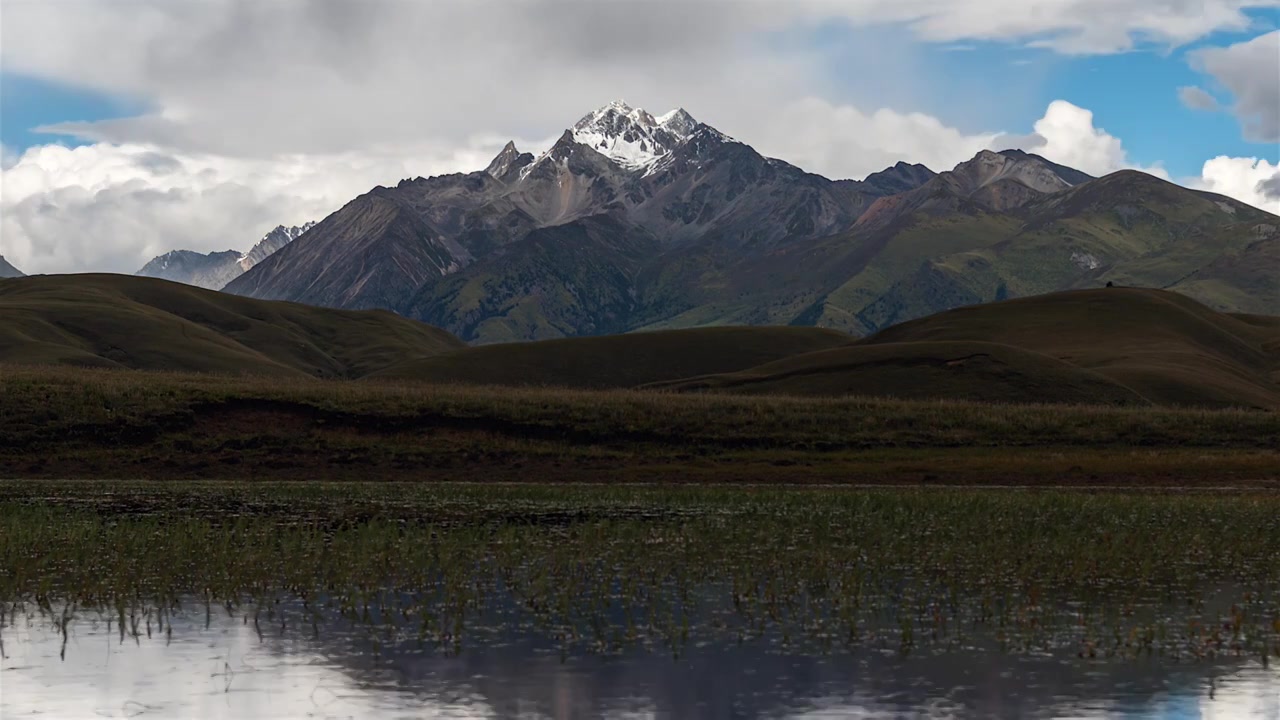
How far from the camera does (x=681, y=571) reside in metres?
40.2

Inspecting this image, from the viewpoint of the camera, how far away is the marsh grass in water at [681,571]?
3128cm

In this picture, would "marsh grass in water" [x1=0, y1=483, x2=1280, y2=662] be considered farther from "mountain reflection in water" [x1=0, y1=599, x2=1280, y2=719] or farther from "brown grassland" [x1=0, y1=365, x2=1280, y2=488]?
"brown grassland" [x1=0, y1=365, x2=1280, y2=488]

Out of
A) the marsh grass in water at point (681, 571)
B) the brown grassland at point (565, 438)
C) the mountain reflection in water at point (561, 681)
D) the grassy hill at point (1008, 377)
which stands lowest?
the mountain reflection in water at point (561, 681)

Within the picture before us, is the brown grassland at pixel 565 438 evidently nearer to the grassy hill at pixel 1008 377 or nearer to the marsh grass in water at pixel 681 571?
the marsh grass in water at pixel 681 571

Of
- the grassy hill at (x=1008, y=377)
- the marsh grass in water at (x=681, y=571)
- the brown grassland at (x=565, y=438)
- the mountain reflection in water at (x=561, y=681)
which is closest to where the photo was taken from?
the mountain reflection in water at (x=561, y=681)

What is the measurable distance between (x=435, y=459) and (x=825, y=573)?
4995cm

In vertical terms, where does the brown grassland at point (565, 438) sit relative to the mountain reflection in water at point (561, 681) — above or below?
above

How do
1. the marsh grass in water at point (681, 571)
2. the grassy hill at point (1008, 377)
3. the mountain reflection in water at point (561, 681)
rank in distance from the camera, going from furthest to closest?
the grassy hill at point (1008, 377)
the marsh grass in water at point (681, 571)
the mountain reflection in water at point (561, 681)

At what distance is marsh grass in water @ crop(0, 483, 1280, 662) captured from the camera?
31281mm

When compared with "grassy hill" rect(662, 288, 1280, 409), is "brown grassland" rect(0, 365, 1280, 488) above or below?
below

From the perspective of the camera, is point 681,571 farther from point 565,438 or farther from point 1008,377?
point 1008,377

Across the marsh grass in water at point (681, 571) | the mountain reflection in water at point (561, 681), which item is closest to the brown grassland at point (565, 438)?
the marsh grass in water at point (681, 571)

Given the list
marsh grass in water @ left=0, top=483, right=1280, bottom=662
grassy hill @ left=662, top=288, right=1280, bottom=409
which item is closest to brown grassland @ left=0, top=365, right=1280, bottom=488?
marsh grass in water @ left=0, top=483, right=1280, bottom=662

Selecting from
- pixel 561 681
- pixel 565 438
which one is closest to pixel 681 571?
pixel 561 681
